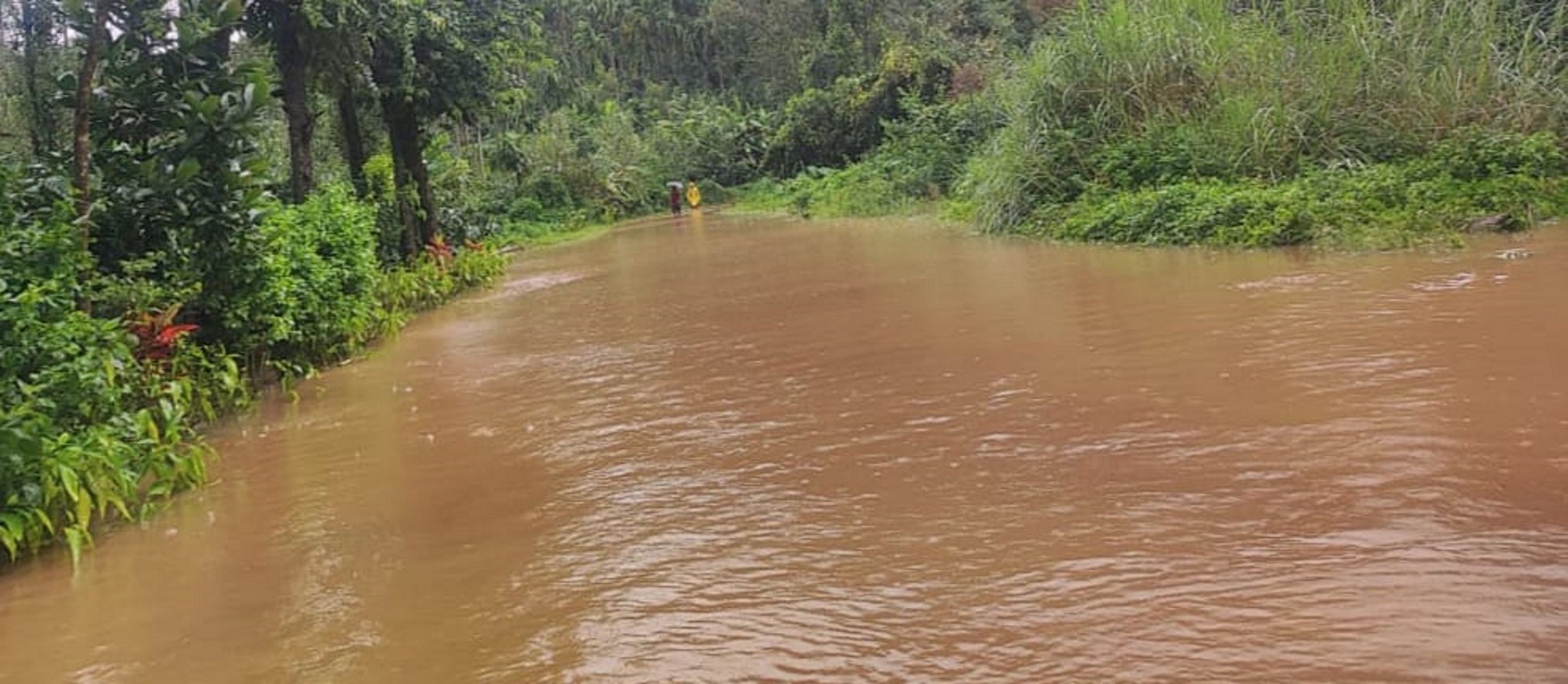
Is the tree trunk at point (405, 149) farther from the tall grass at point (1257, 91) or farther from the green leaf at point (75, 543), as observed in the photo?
the green leaf at point (75, 543)

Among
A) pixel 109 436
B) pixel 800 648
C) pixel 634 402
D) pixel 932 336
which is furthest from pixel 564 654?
pixel 932 336

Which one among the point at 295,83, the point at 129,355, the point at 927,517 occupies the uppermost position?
the point at 295,83

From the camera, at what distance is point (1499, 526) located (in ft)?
10.7

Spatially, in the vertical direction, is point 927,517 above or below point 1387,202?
below

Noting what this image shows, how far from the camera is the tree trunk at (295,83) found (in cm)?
1175

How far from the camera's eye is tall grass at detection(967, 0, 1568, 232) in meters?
11.4

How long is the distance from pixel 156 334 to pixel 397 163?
33.1 ft

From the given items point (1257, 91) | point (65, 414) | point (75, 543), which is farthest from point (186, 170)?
point (1257, 91)

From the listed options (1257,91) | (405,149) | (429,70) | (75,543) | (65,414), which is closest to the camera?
(75,543)

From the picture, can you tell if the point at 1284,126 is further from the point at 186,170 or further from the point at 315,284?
the point at 186,170

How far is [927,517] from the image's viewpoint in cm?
399

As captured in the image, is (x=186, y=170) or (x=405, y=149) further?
(x=405, y=149)

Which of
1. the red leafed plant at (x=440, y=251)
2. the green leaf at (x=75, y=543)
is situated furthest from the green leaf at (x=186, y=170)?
the red leafed plant at (x=440, y=251)

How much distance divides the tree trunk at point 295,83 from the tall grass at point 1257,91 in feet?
28.7
